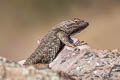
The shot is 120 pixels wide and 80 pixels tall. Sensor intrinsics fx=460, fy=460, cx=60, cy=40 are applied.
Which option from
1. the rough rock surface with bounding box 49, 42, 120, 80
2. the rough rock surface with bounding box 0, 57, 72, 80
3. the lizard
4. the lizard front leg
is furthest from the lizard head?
the rough rock surface with bounding box 0, 57, 72, 80

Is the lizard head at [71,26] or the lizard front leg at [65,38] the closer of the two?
the lizard front leg at [65,38]

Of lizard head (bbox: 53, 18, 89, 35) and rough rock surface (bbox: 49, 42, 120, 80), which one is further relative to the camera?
lizard head (bbox: 53, 18, 89, 35)

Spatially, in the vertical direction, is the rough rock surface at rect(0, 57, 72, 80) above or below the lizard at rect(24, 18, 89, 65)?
below

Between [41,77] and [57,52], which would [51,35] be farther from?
[41,77]

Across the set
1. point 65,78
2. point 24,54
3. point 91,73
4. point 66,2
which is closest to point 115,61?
point 91,73

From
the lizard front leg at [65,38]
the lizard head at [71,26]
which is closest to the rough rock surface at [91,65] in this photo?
the lizard front leg at [65,38]

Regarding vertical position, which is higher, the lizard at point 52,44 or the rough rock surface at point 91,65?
the lizard at point 52,44

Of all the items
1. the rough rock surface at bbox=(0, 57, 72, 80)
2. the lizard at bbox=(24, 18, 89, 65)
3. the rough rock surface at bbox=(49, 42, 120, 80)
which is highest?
the lizard at bbox=(24, 18, 89, 65)

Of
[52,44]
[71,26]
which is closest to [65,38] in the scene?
[52,44]

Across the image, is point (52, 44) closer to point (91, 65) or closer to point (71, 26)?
point (71, 26)

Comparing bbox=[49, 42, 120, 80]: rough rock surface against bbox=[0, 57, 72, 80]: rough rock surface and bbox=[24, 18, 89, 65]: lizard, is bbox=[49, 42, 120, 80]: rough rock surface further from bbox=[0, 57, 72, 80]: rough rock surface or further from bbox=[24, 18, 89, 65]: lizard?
bbox=[0, 57, 72, 80]: rough rock surface

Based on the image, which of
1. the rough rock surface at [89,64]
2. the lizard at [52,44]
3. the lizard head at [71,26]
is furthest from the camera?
the lizard head at [71,26]

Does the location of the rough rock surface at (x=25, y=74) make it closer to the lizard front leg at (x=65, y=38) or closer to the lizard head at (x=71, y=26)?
the lizard front leg at (x=65, y=38)
